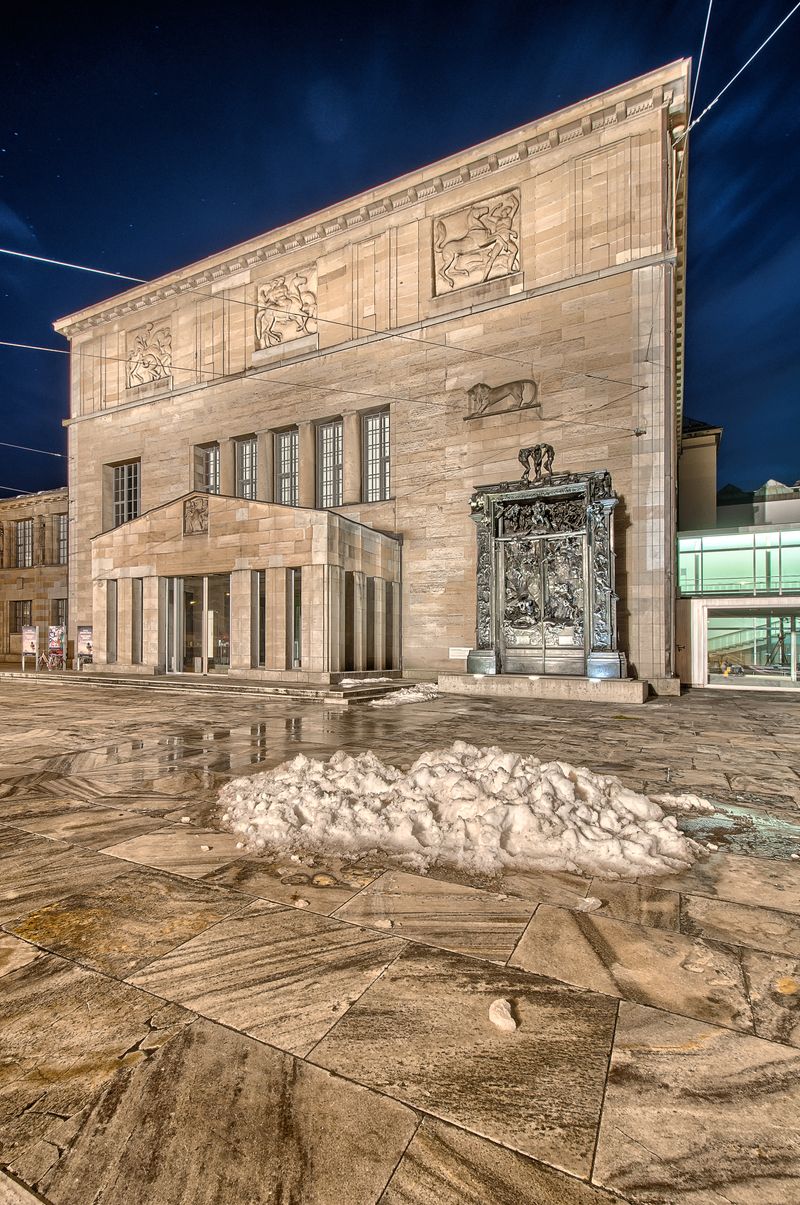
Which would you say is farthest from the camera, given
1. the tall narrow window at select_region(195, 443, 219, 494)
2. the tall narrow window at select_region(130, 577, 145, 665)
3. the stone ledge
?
the tall narrow window at select_region(195, 443, 219, 494)

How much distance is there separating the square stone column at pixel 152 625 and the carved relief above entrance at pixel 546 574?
10.7 metres

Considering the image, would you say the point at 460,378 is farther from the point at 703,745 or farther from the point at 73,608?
the point at 73,608

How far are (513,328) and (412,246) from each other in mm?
5574

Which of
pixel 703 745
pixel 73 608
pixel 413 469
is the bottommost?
pixel 703 745

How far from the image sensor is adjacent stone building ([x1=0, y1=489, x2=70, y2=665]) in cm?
3534

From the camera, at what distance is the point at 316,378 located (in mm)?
23156

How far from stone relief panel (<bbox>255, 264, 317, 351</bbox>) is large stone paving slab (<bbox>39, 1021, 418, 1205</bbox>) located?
987 inches

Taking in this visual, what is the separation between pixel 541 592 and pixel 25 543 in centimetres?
3459

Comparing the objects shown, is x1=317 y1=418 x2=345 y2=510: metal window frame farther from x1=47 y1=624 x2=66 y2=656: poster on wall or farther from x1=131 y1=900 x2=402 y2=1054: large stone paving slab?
x1=131 y1=900 x2=402 y2=1054: large stone paving slab

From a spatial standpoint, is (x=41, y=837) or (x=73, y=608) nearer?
(x=41, y=837)

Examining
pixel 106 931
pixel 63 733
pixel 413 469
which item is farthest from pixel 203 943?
pixel 413 469

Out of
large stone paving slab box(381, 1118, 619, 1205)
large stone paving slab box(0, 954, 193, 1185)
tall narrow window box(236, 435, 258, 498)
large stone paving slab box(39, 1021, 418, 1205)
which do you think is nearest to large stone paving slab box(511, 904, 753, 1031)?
large stone paving slab box(381, 1118, 619, 1205)

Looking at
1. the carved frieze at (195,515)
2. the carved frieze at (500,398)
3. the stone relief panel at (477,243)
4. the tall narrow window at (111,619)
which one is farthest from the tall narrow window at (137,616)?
the stone relief panel at (477,243)

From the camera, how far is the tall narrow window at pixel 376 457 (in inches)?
887
